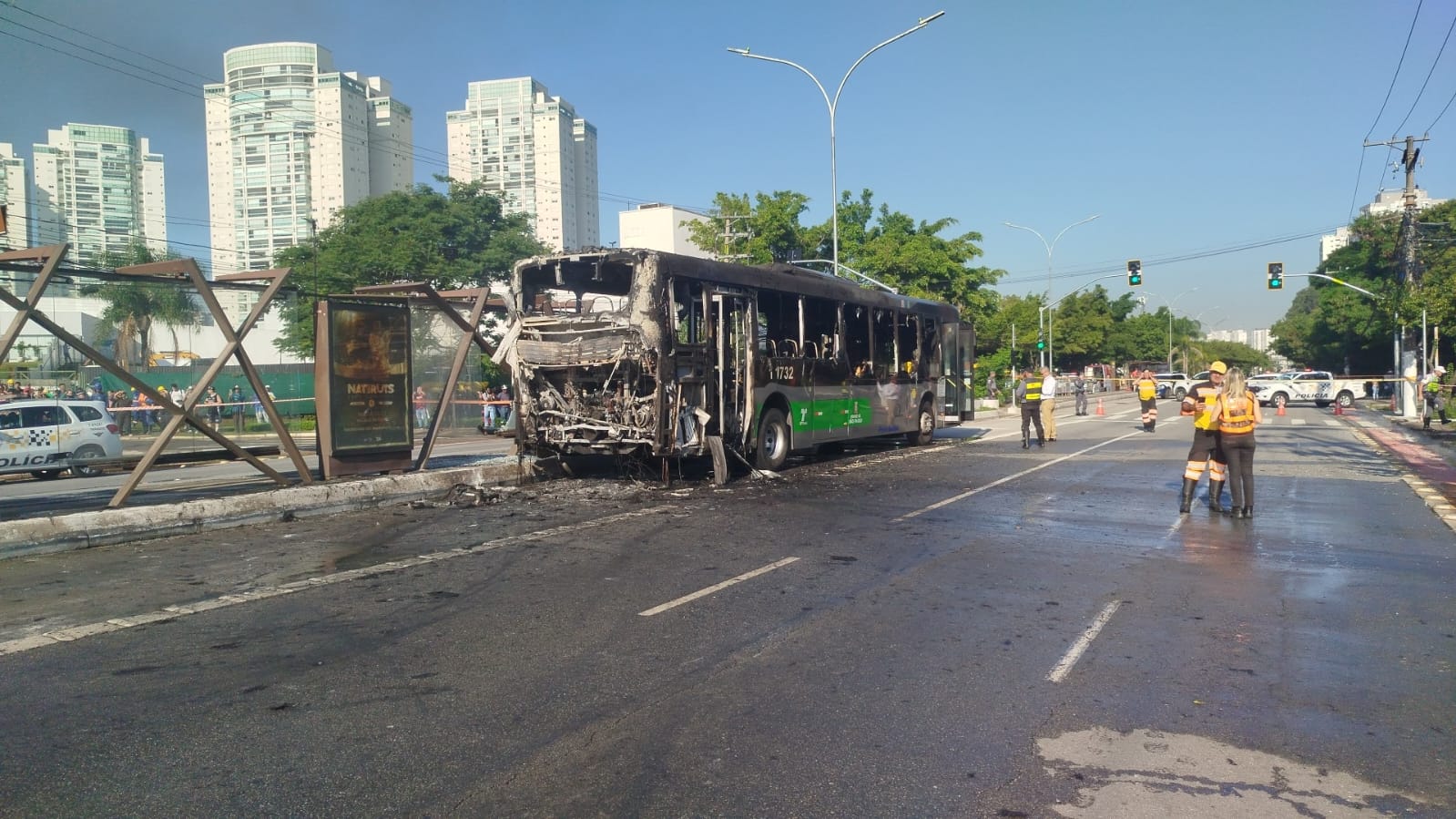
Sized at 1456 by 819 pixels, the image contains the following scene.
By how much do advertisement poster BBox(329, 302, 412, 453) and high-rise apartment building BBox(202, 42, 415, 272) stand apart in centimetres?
10142

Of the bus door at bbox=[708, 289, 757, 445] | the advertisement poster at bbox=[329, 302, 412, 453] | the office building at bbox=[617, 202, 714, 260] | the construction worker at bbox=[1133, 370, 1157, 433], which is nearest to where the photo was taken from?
the advertisement poster at bbox=[329, 302, 412, 453]

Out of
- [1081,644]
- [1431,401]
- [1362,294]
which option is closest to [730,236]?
[1431,401]

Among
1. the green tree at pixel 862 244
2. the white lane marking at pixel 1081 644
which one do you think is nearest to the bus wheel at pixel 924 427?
the white lane marking at pixel 1081 644

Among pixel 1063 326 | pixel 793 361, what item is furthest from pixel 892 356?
pixel 1063 326

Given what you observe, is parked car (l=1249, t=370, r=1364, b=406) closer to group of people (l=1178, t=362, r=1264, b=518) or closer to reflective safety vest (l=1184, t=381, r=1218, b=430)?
reflective safety vest (l=1184, t=381, r=1218, b=430)

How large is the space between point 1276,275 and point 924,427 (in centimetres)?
2693

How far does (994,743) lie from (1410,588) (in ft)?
16.4

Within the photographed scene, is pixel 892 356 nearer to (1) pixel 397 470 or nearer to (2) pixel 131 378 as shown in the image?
(1) pixel 397 470

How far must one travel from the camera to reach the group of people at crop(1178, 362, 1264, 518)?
1091 cm

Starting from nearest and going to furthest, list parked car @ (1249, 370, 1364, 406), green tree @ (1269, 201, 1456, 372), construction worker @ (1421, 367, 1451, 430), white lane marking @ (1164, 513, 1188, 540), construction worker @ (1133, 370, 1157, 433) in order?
white lane marking @ (1164, 513, 1188, 540) → construction worker @ (1133, 370, 1157, 433) → construction worker @ (1421, 367, 1451, 430) → parked car @ (1249, 370, 1364, 406) → green tree @ (1269, 201, 1456, 372)

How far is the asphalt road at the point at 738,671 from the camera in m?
3.97

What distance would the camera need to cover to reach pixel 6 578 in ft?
26.4

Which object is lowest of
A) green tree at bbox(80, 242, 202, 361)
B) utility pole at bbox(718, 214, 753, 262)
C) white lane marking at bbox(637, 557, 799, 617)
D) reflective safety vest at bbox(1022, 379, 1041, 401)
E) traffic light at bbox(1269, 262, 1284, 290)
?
white lane marking at bbox(637, 557, 799, 617)

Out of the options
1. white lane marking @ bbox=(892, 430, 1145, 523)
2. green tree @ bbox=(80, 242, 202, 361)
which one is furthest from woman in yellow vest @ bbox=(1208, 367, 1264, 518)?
green tree @ bbox=(80, 242, 202, 361)
